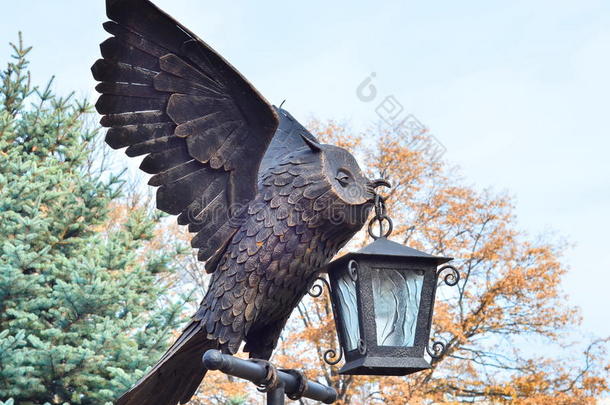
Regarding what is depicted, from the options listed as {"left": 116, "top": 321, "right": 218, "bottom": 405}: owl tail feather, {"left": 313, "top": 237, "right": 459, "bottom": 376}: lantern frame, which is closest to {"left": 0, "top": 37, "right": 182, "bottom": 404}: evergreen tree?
{"left": 116, "top": 321, "right": 218, "bottom": 405}: owl tail feather

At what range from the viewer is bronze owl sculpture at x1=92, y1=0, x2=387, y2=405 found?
3055mm

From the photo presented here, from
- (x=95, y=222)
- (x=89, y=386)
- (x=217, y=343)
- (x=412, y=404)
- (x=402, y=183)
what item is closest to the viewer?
(x=217, y=343)

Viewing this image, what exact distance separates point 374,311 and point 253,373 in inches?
22.6

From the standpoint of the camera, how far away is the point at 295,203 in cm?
312

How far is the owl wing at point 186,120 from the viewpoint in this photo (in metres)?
3.11

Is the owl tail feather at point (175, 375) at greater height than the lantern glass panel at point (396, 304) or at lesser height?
lesser

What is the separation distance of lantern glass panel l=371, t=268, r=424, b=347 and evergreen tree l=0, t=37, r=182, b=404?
2803mm

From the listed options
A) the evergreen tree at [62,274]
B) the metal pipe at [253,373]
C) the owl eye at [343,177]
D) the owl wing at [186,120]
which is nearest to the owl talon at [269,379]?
the metal pipe at [253,373]

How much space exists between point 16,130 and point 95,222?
3.86 feet

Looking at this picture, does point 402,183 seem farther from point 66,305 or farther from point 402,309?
point 402,309

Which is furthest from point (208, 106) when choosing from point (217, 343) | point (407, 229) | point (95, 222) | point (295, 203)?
point (407, 229)

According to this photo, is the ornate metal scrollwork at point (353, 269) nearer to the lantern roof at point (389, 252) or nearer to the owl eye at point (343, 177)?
the lantern roof at point (389, 252)

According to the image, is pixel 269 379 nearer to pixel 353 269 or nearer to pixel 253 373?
pixel 253 373

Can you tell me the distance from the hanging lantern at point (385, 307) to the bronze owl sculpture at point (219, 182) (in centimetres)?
18
